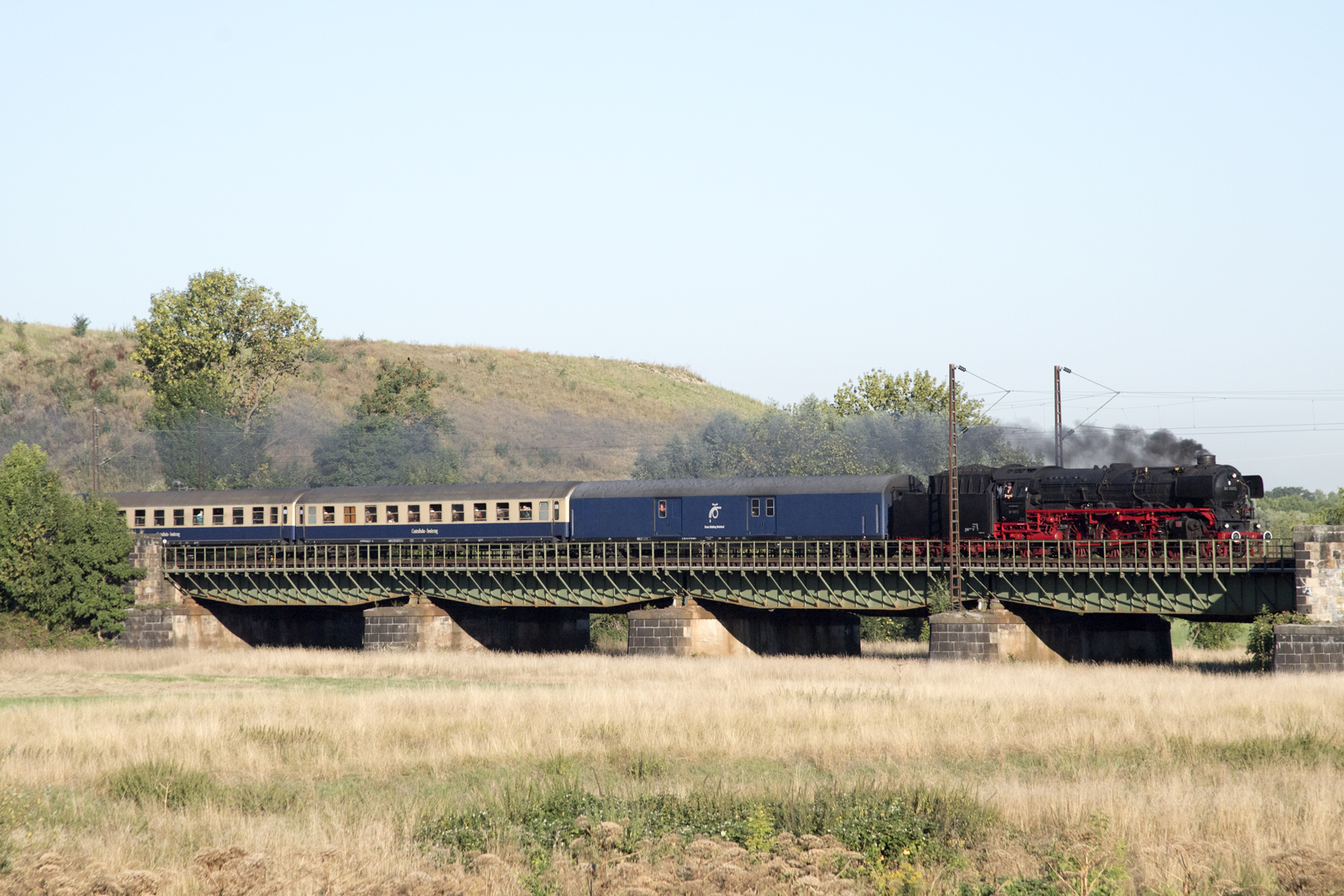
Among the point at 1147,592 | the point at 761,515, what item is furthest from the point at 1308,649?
the point at 761,515

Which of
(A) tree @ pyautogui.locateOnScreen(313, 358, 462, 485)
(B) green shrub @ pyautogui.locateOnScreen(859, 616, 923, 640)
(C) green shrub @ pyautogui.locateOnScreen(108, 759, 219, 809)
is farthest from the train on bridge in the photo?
(A) tree @ pyautogui.locateOnScreen(313, 358, 462, 485)

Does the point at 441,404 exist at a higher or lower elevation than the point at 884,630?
higher

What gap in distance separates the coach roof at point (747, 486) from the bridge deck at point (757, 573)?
1.83 metres

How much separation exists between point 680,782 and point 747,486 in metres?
27.0

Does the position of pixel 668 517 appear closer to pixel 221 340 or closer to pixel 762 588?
pixel 762 588

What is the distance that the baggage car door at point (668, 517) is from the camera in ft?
154

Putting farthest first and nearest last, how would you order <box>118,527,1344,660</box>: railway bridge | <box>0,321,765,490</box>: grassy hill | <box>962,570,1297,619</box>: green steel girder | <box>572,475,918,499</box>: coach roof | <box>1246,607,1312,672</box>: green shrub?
<box>0,321,765,490</box>: grassy hill < <box>572,475,918,499</box>: coach roof < <box>118,527,1344,660</box>: railway bridge < <box>962,570,1297,619</box>: green steel girder < <box>1246,607,1312,672</box>: green shrub

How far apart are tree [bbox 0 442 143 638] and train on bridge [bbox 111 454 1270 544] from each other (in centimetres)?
297

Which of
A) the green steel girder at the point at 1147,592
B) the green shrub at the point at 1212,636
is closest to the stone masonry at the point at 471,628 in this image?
the green steel girder at the point at 1147,592

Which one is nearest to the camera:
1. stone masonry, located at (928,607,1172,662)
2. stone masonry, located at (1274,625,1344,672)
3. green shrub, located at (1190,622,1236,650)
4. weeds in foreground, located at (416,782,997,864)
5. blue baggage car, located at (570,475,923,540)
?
weeds in foreground, located at (416,782,997,864)

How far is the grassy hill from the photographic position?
106 meters

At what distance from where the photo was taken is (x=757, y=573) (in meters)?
45.2

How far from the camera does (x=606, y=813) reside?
15469 millimetres

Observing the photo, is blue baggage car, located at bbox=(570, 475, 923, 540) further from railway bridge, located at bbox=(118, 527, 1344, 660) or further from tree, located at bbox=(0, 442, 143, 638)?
tree, located at bbox=(0, 442, 143, 638)
